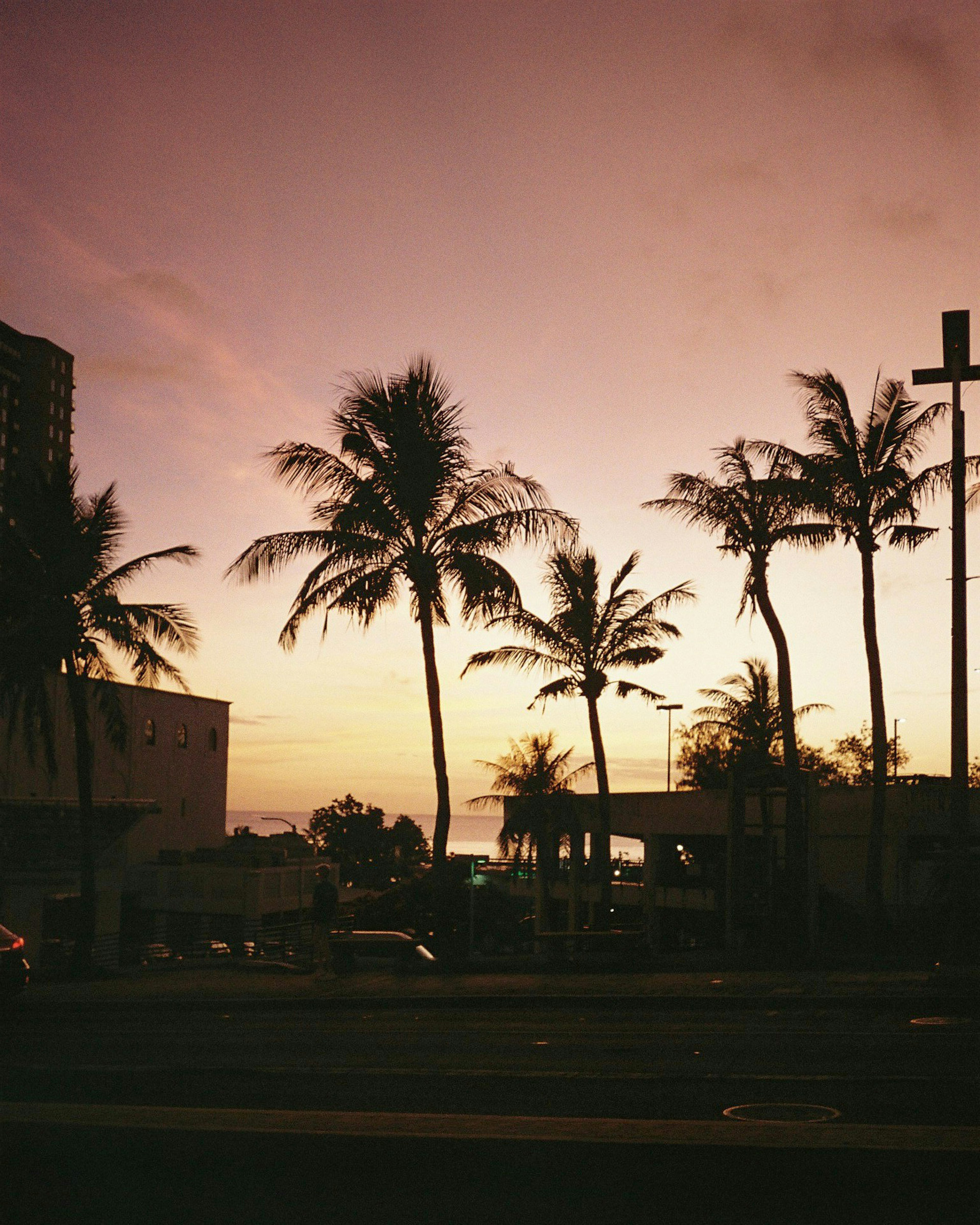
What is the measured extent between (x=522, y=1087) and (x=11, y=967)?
35.9 ft

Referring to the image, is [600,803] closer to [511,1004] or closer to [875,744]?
[875,744]

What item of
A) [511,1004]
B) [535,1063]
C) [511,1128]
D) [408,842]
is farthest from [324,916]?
[408,842]

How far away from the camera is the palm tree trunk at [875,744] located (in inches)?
1059

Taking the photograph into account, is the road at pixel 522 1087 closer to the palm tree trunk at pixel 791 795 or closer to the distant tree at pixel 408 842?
the palm tree trunk at pixel 791 795

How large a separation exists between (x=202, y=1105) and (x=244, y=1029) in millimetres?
6328

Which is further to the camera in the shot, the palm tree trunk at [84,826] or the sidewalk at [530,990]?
the palm tree trunk at [84,826]

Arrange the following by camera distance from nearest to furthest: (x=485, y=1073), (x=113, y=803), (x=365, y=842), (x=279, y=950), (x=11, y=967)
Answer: (x=485, y=1073) → (x=11, y=967) → (x=279, y=950) → (x=113, y=803) → (x=365, y=842)

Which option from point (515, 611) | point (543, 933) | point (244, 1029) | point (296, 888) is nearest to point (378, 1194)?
point (244, 1029)

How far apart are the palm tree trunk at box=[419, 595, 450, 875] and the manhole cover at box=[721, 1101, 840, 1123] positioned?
52.3 feet

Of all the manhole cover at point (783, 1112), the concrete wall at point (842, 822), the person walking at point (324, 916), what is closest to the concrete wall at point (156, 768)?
the concrete wall at point (842, 822)

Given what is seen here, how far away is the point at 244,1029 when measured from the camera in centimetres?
1596

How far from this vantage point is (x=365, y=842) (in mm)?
119000

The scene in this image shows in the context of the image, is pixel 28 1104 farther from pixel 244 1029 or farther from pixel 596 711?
pixel 596 711

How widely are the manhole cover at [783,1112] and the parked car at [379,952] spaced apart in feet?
45.5
